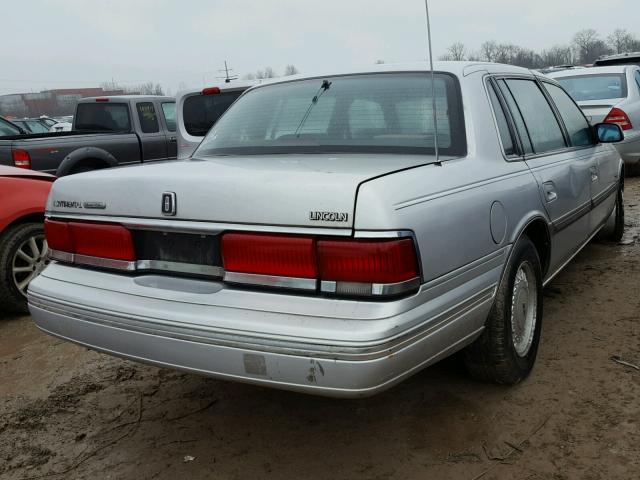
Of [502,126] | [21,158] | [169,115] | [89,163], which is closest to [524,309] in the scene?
[502,126]

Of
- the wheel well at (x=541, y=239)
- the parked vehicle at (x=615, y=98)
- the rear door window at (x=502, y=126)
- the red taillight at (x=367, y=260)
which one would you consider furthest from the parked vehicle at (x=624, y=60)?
the red taillight at (x=367, y=260)

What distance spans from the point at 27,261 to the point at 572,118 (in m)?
4.06

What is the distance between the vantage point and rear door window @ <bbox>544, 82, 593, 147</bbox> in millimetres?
4148

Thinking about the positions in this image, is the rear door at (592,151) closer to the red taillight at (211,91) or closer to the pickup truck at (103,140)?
the red taillight at (211,91)

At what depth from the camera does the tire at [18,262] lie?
4453 mm

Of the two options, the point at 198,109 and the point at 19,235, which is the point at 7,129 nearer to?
the point at 198,109

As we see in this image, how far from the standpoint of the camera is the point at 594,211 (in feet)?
14.2

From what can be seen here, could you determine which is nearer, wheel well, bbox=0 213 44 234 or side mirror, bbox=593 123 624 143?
side mirror, bbox=593 123 624 143

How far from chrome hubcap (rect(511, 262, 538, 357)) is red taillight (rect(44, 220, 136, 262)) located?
177cm

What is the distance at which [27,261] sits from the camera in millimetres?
4598

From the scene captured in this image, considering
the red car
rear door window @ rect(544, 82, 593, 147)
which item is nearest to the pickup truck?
the red car

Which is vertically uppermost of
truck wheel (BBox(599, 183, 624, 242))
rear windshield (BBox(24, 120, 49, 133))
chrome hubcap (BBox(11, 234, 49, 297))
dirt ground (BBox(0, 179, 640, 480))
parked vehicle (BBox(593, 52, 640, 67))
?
rear windshield (BBox(24, 120, 49, 133))

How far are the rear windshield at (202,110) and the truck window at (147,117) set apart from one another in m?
2.04

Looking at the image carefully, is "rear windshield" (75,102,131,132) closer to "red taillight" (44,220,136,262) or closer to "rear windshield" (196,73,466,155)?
"rear windshield" (196,73,466,155)
